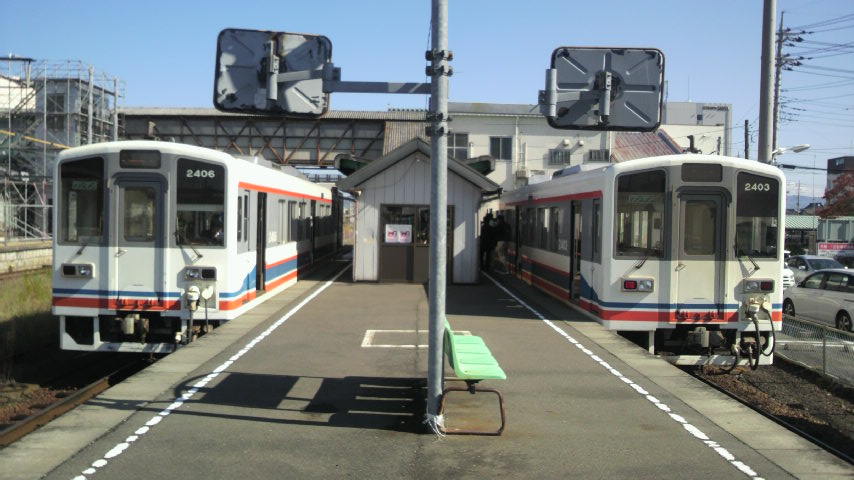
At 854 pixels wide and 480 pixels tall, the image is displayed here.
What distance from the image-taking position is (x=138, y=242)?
34.7 ft

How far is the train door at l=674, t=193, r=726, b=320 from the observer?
10859mm

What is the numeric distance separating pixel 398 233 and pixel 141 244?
883 cm

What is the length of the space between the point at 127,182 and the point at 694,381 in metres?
7.91

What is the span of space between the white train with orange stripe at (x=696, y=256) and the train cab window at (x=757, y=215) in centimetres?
1

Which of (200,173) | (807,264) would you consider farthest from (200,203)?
(807,264)

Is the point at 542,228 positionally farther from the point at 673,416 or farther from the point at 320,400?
the point at 320,400

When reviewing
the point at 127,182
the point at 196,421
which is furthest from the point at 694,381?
the point at 127,182

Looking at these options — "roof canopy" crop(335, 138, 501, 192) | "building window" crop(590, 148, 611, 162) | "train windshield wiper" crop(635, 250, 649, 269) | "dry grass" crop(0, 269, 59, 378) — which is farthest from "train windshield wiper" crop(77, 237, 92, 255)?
"building window" crop(590, 148, 611, 162)

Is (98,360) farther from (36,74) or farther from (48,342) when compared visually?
(36,74)

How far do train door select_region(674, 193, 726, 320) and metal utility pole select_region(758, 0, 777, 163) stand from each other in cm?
320

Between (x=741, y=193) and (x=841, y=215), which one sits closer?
(x=741, y=193)

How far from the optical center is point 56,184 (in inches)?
414

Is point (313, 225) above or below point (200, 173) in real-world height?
below

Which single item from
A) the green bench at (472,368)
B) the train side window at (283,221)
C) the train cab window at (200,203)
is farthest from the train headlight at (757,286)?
the train side window at (283,221)
